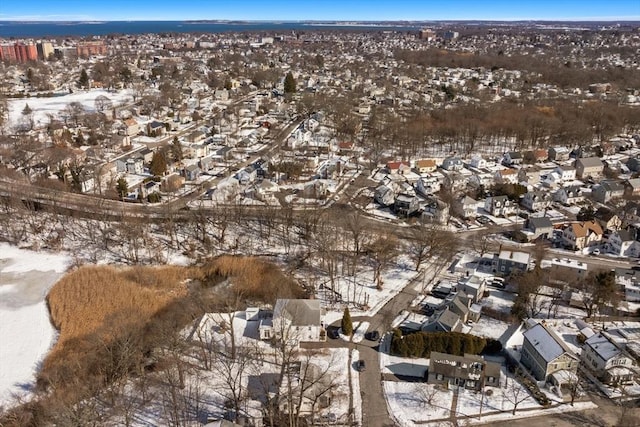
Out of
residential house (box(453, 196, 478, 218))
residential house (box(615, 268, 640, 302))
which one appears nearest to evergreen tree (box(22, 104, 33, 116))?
residential house (box(453, 196, 478, 218))

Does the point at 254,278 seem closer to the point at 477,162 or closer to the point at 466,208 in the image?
the point at 466,208

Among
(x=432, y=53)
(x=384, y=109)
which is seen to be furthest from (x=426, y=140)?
(x=432, y=53)

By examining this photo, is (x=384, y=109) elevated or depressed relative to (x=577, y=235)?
elevated

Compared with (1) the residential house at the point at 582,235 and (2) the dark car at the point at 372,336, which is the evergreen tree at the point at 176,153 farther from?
(1) the residential house at the point at 582,235

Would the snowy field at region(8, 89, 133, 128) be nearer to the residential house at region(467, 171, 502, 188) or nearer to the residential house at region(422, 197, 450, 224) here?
the residential house at region(422, 197, 450, 224)

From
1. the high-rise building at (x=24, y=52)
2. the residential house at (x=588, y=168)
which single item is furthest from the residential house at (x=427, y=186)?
the high-rise building at (x=24, y=52)

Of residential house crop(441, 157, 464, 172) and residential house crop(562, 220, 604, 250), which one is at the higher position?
residential house crop(441, 157, 464, 172)

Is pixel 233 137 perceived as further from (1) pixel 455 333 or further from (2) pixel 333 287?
(1) pixel 455 333
